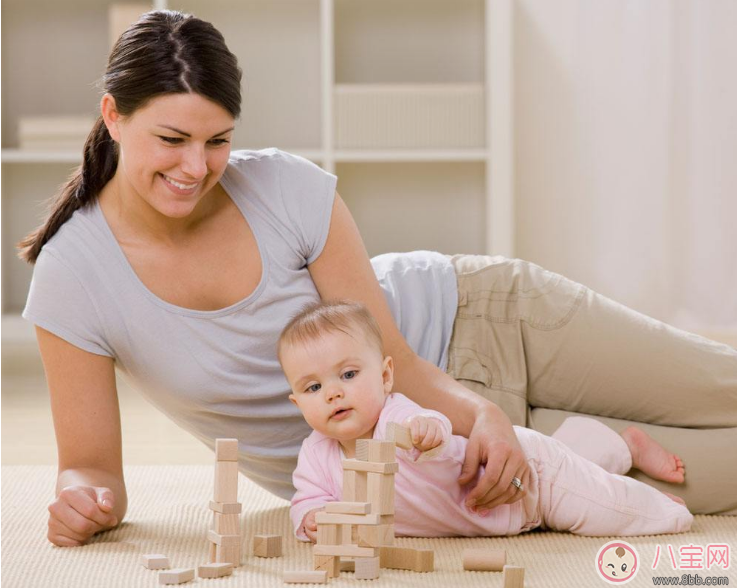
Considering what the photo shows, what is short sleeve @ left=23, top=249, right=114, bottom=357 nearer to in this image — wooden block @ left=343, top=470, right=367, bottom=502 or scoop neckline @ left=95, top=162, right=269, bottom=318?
scoop neckline @ left=95, top=162, right=269, bottom=318

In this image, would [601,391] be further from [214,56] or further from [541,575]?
[214,56]

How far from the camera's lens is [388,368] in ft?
4.30

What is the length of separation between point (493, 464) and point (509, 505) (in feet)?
0.32

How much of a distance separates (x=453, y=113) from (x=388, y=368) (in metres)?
2.06

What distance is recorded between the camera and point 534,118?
346 cm

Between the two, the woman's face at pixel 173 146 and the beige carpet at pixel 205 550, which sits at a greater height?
the woman's face at pixel 173 146

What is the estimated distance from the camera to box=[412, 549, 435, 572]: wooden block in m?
1.15

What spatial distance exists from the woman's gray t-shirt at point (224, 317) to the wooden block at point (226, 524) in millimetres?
261

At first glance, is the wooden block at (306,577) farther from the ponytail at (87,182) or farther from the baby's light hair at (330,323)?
the ponytail at (87,182)

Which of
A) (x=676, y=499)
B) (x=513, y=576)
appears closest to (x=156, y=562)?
(x=513, y=576)

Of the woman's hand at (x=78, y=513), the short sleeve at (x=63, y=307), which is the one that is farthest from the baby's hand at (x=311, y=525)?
the short sleeve at (x=63, y=307)

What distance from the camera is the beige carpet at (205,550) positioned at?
1.12 meters

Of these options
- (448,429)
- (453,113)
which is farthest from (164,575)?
(453,113)

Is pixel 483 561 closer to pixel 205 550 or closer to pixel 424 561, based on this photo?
pixel 424 561
